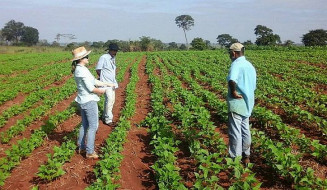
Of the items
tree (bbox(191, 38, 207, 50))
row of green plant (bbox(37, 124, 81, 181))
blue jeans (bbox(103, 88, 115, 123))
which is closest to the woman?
row of green plant (bbox(37, 124, 81, 181))

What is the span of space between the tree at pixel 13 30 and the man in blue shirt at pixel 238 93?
9744 centimetres

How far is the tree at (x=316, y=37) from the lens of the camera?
2248 inches

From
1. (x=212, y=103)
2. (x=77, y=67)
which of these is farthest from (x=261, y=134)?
(x=77, y=67)

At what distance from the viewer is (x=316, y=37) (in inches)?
2296

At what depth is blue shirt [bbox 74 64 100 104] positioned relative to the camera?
507 cm

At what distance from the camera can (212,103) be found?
28.2 ft

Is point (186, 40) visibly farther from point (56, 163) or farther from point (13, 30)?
point (56, 163)

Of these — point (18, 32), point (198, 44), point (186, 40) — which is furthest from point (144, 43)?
point (18, 32)

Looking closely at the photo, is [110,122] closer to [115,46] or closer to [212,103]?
[115,46]

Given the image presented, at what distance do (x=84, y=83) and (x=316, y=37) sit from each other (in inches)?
2475

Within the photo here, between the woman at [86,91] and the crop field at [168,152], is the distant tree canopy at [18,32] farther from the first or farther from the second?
the woman at [86,91]

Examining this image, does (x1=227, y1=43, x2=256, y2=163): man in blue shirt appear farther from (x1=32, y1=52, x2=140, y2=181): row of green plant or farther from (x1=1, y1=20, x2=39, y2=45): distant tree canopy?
(x1=1, y1=20, x2=39, y2=45): distant tree canopy

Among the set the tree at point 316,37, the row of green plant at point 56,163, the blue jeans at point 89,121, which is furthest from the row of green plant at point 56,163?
the tree at point 316,37

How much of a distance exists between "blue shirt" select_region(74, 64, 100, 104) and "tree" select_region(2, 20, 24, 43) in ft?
314
